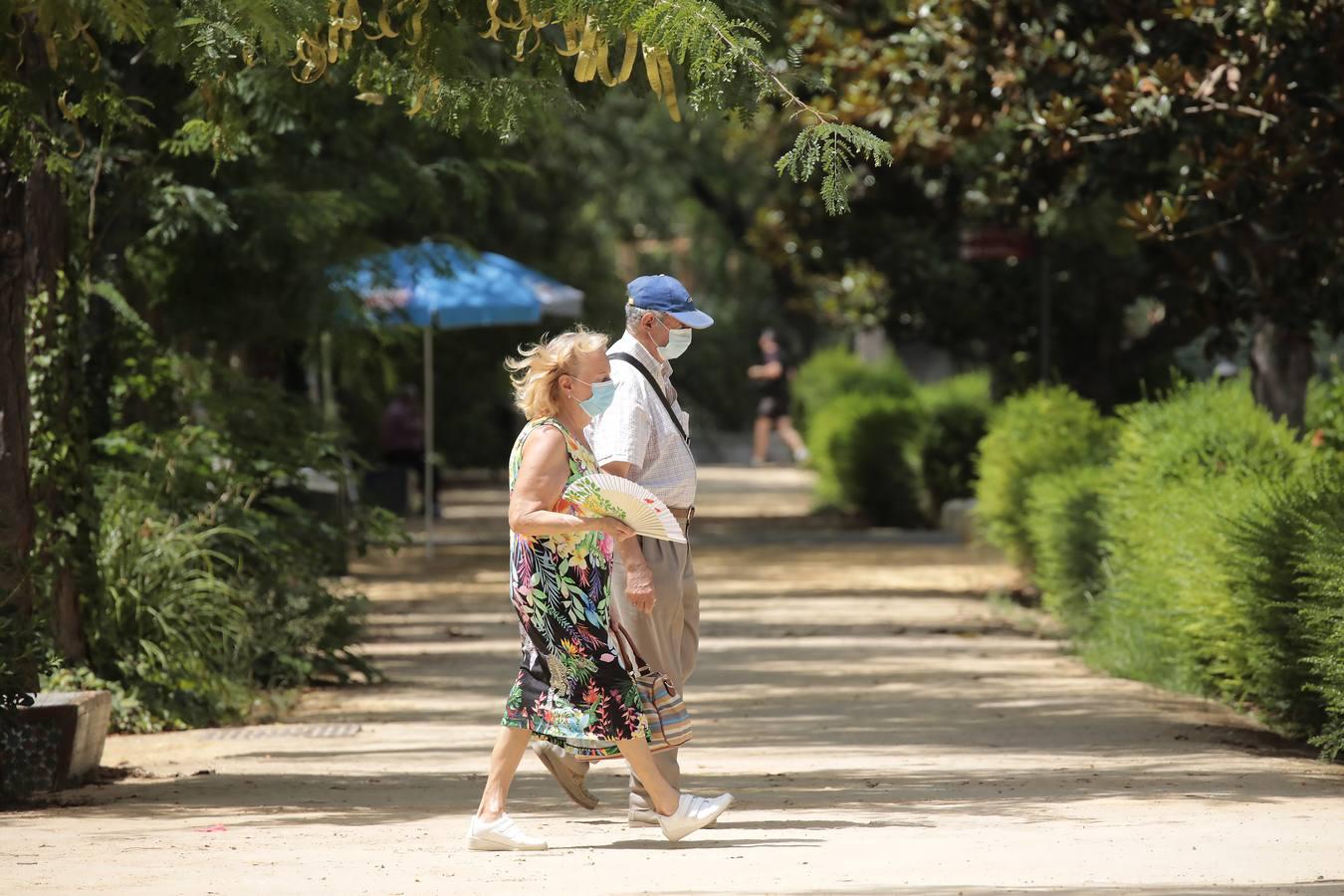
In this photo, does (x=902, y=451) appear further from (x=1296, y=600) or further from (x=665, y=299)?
(x=665, y=299)

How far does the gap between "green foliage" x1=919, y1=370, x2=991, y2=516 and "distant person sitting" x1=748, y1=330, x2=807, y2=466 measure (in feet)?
37.5

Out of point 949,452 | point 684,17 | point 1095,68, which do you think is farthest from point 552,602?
point 949,452

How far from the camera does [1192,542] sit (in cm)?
1109

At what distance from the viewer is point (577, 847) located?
7578 millimetres

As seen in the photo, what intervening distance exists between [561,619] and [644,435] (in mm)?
789

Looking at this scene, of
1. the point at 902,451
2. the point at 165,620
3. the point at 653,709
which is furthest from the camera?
the point at 902,451

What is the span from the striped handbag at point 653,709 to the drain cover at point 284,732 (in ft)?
11.6

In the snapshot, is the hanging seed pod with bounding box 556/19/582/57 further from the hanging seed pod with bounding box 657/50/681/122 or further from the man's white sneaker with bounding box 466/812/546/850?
the man's white sneaker with bounding box 466/812/546/850

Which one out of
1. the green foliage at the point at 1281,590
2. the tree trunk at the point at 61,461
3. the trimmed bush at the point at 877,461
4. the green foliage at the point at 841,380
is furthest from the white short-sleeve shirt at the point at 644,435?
the green foliage at the point at 841,380

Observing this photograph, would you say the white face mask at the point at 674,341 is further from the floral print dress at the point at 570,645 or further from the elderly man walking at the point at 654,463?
the floral print dress at the point at 570,645

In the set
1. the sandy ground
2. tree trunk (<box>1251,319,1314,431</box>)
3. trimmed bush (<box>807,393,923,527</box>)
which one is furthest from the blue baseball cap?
trimmed bush (<box>807,393,923,527</box>)

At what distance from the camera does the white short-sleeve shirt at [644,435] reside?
7852 millimetres

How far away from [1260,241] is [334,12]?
6.52 metres

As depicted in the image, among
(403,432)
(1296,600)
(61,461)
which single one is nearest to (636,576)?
(1296,600)
